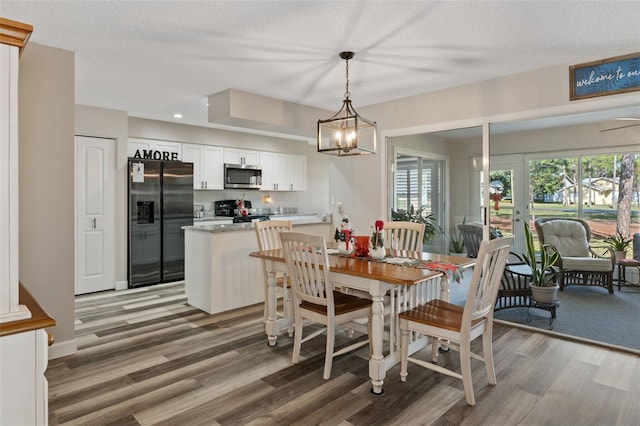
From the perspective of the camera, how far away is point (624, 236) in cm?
423

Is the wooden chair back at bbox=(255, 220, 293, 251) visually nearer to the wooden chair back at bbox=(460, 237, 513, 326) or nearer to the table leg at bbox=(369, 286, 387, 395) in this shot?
the table leg at bbox=(369, 286, 387, 395)

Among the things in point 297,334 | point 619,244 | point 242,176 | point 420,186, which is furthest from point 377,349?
point 242,176

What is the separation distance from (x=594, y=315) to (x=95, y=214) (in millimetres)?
5797

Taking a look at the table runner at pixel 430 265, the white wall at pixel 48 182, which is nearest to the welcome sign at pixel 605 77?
the table runner at pixel 430 265

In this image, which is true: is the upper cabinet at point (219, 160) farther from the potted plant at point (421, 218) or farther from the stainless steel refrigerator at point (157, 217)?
the potted plant at point (421, 218)

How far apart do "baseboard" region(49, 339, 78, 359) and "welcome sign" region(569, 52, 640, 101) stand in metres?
4.62

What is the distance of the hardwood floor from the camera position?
7.32 feet

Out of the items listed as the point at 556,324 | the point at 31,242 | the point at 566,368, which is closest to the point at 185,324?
the point at 31,242

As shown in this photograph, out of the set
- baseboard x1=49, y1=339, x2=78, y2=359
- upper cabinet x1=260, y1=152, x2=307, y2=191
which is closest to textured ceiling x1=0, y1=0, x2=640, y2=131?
baseboard x1=49, y1=339, x2=78, y2=359

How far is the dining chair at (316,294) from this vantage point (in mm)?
2602

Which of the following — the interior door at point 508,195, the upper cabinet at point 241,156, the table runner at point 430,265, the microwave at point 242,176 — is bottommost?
the table runner at point 430,265

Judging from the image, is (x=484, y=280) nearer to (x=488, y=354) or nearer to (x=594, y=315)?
(x=488, y=354)

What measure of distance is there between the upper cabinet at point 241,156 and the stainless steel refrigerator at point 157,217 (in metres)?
1.13

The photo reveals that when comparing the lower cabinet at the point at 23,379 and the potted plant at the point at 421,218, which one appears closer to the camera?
the lower cabinet at the point at 23,379
